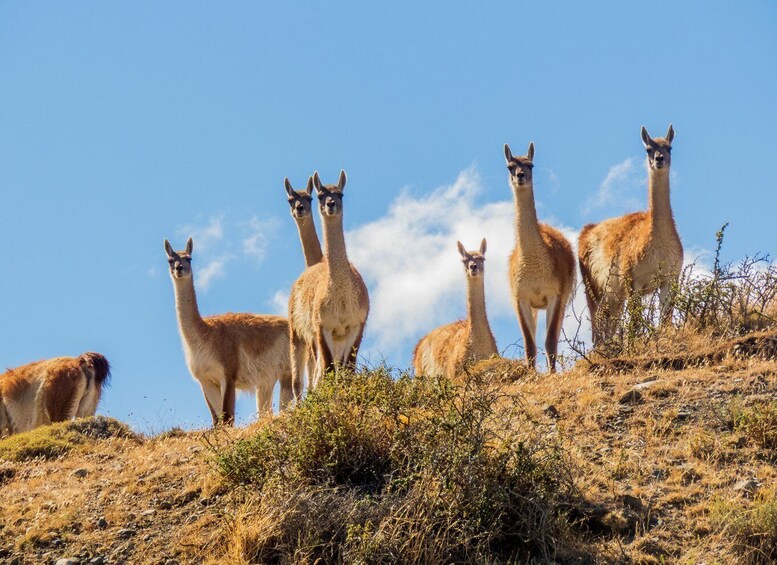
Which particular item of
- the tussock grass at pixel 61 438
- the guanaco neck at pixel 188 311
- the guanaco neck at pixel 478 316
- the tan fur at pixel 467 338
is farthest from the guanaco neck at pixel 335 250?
the tussock grass at pixel 61 438

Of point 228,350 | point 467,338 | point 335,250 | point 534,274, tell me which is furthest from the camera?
point 228,350

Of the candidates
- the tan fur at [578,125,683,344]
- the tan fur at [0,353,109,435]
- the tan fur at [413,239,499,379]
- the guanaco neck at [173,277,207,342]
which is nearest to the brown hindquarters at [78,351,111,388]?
the tan fur at [0,353,109,435]

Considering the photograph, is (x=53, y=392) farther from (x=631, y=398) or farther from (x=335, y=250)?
(x=631, y=398)

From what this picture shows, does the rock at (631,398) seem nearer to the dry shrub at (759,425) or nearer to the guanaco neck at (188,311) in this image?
the dry shrub at (759,425)

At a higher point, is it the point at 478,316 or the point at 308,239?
the point at 308,239

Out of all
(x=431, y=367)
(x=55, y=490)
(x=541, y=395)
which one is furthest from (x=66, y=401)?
(x=541, y=395)

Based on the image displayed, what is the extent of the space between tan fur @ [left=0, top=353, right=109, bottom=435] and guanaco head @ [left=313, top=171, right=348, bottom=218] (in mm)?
5096

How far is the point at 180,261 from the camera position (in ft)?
50.9

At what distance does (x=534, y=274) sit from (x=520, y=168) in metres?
1.41

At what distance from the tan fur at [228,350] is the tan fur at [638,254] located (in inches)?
173

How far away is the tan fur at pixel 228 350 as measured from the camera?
15078mm

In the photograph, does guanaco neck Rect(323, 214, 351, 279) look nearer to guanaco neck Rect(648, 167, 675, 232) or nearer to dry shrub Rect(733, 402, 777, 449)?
guanaco neck Rect(648, 167, 675, 232)

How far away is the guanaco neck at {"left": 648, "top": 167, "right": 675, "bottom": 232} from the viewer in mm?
13406

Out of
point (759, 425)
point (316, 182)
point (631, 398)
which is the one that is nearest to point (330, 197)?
point (316, 182)
